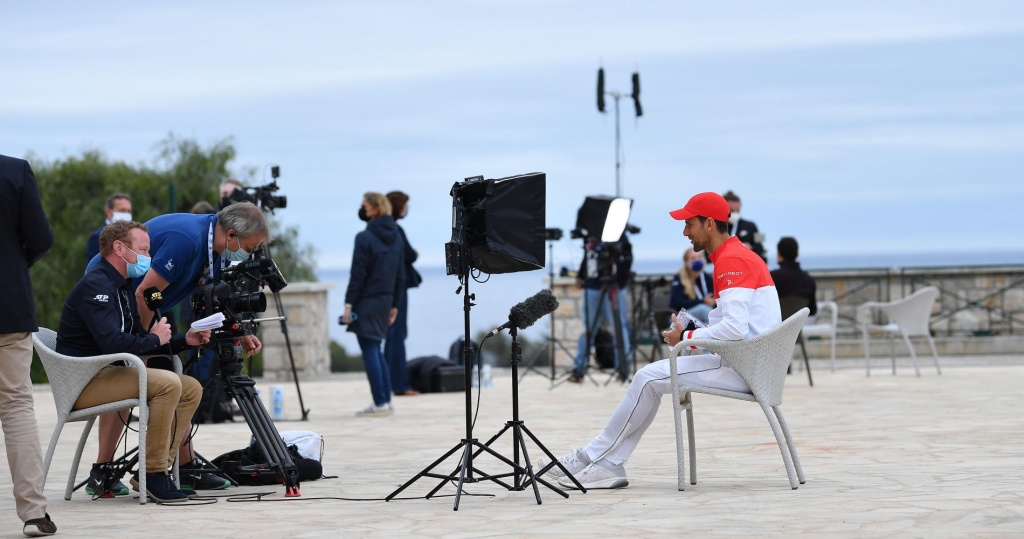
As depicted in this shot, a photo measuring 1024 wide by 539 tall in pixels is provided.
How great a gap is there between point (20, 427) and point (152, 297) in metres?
1.04

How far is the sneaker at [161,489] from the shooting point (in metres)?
5.61

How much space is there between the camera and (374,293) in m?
10.1

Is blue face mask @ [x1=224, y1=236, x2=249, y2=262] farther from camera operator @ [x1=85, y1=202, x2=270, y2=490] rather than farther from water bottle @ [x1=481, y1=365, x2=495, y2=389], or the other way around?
water bottle @ [x1=481, y1=365, x2=495, y2=389]

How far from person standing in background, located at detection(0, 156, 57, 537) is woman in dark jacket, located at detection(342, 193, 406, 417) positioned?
5.04 metres

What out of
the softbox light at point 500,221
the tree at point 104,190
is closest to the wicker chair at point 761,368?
the softbox light at point 500,221

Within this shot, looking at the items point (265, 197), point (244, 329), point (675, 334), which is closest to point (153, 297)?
point (244, 329)

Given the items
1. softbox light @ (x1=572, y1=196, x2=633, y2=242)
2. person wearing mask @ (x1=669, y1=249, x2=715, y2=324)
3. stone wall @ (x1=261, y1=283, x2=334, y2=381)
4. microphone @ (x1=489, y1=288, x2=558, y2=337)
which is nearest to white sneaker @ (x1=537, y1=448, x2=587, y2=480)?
microphone @ (x1=489, y1=288, x2=558, y2=337)

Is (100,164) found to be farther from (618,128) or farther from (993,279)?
(993,279)

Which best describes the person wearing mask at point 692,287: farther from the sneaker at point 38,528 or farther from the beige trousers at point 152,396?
the sneaker at point 38,528

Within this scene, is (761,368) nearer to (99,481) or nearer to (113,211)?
(99,481)

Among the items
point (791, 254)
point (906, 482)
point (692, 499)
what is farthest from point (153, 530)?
point (791, 254)

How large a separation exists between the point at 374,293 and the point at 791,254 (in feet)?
12.5

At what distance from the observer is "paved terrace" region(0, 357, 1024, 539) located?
15.4ft

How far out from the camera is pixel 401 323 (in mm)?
11141
